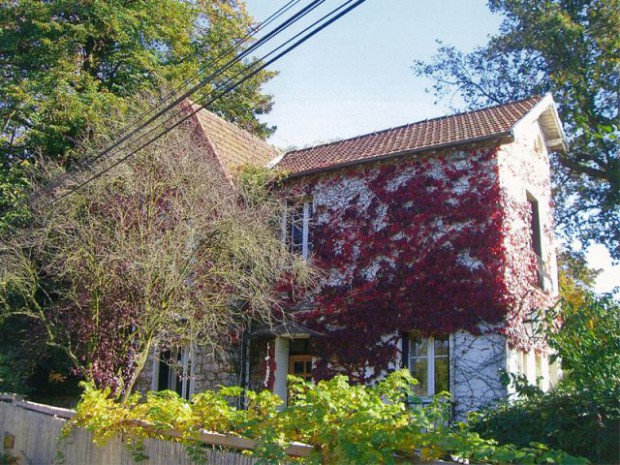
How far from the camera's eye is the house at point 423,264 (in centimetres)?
1267

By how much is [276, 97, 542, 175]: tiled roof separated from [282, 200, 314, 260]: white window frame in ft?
2.68

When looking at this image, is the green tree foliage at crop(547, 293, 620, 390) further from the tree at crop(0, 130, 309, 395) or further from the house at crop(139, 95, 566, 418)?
the tree at crop(0, 130, 309, 395)

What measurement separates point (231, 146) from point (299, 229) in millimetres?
3627

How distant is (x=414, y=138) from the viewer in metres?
15.7

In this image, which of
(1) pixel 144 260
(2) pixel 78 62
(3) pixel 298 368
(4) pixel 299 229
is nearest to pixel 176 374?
(3) pixel 298 368

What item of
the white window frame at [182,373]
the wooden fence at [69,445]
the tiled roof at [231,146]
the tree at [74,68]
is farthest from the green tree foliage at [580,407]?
the tree at [74,68]

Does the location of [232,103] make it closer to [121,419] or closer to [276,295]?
[276,295]

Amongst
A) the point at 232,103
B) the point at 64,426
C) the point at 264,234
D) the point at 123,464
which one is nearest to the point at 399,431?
the point at 123,464

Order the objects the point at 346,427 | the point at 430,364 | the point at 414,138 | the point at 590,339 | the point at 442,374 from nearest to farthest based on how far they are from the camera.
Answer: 1. the point at 346,427
2. the point at 590,339
3. the point at 442,374
4. the point at 430,364
5. the point at 414,138

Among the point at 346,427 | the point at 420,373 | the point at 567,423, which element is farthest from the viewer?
the point at 420,373

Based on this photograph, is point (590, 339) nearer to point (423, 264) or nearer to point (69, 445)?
point (423, 264)

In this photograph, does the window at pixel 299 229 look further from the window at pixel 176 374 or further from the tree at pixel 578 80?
the tree at pixel 578 80

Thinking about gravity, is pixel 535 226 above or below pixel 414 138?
below

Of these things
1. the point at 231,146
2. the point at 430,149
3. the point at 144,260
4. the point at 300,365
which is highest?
the point at 231,146
